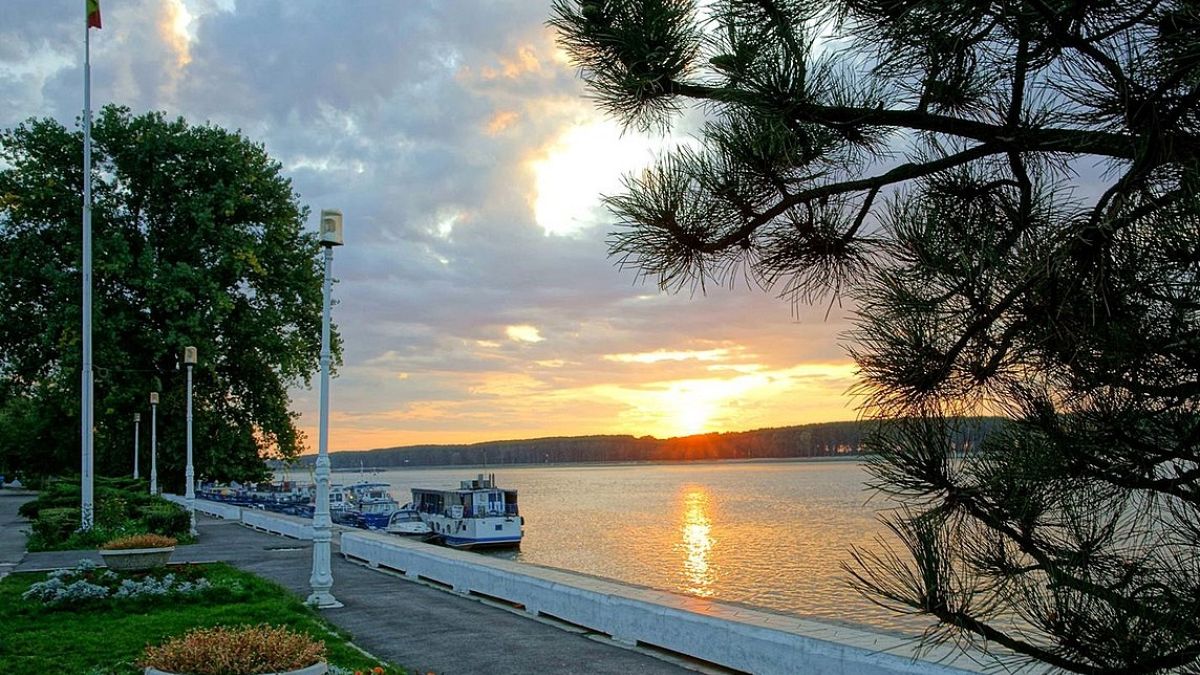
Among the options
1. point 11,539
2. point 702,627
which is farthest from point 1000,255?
point 11,539

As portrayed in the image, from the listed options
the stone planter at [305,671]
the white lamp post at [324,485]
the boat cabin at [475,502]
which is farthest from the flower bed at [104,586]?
the boat cabin at [475,502]

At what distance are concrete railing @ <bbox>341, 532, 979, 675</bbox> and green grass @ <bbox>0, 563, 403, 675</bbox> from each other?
2.73 meters

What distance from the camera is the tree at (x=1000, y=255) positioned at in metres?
2.64

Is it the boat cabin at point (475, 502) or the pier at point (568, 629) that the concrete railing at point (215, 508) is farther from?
the pier at point (568, 629)

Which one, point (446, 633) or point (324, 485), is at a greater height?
point (324, 485)

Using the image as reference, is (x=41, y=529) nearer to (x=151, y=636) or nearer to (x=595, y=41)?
(x=151, y=636)

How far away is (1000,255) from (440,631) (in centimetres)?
1037

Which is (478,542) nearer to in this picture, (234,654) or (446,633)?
(446,633)

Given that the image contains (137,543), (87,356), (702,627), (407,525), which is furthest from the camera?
(407,525)

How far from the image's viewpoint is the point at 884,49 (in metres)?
3.32

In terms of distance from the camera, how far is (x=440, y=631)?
466 inches

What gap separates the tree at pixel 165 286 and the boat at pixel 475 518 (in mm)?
9092

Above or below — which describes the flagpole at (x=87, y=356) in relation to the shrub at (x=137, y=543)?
above

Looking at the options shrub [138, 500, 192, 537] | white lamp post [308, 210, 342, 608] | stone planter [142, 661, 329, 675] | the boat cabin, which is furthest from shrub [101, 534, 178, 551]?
the boat cabin
